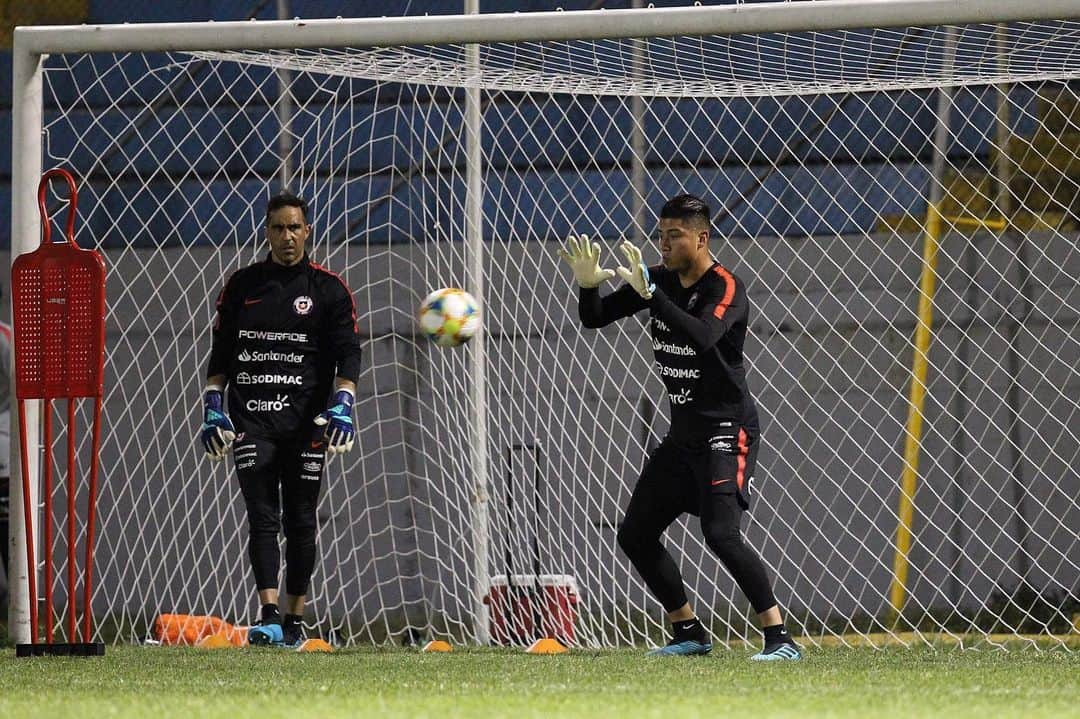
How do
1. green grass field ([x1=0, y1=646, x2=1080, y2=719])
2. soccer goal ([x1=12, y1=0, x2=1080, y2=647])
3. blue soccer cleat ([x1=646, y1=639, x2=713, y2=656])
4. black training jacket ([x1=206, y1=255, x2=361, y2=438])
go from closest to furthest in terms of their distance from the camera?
green grass field ([x1=0, y1=646, x2=1080, y2=719]) < blue soccer cleat ([x1=646, y1=639, x2=713, y2=656]) < black training jacket ([x1=206, y1=255, x2=361, y2=438]) < soccer goal ([x1=12, y1=0, x2=1080, y2=647])

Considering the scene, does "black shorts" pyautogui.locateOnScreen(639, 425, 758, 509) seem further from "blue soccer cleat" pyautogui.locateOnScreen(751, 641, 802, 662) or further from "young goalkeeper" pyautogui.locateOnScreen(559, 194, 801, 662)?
"blue soccer cleat" pyautogui.locateOnScreen(751, 641, 802, 662)

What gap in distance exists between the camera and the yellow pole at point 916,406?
8328 mm

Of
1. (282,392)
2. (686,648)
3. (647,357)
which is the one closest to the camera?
(686,648)

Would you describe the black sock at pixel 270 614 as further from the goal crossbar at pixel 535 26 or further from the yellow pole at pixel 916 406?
the yellow pole at pixel 916 406

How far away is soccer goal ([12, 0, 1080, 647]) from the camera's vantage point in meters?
8.31

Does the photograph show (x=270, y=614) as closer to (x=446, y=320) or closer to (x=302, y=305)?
(x=302, y=305)

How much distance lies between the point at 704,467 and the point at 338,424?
1.52 meters

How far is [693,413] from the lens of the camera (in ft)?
18.9

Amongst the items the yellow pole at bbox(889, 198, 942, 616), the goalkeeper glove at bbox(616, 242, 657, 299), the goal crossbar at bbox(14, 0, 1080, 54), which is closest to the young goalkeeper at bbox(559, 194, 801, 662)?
the goalkeeper glove at bbox(616, 242, 657, 299)

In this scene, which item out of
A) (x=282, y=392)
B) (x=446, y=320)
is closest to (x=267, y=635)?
(x=282, y=392)

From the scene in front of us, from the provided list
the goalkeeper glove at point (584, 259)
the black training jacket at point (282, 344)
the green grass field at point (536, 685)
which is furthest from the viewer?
the black training jacket at point (282, 344)

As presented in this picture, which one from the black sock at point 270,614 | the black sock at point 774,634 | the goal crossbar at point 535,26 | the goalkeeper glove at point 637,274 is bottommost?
the black sock at point 270,614

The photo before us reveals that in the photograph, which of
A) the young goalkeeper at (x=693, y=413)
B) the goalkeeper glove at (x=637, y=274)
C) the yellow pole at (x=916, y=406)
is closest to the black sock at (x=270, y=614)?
the young goalkeeper at (x=693, y=413)

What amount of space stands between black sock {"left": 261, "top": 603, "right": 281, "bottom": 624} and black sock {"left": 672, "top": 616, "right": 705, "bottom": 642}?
158cm
